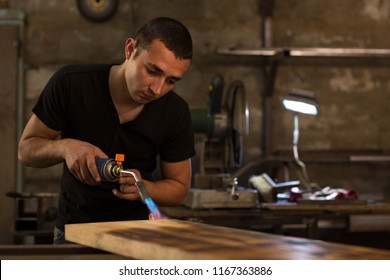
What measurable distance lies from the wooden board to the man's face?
0.50 meters

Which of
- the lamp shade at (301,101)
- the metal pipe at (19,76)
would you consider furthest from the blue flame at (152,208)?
the metal pipe at (19,76)

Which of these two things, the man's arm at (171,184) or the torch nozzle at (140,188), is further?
the man's arm at (171,184)

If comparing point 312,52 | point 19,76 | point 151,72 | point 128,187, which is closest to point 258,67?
point 312,52

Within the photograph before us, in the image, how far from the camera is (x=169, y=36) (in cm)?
208

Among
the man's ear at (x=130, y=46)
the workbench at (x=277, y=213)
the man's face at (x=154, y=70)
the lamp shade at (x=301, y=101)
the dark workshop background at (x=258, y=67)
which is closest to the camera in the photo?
the man's face at (x=154, y=70)

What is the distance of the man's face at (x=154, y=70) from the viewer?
2049 millimetres

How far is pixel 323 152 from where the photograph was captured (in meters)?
5.99

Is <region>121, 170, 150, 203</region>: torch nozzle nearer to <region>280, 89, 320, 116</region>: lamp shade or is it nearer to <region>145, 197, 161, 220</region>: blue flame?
<region>145, 197, 161, 220</region>: blue flame

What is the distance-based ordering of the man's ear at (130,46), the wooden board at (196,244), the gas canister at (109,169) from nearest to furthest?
the wooden board at (196,244), the gas canister at (109,169), the man's ear at (130,46)

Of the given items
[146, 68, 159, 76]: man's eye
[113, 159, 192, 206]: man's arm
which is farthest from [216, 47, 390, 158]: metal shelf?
[146, 68, 159, 76]: man's eye

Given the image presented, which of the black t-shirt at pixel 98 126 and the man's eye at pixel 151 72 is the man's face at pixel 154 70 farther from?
the black t-shirt at pixel 98 126

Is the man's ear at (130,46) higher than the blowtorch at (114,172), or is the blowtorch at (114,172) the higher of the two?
the man's ear at (130,46)

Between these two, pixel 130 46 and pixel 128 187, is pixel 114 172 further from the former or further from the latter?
pixel 130 46

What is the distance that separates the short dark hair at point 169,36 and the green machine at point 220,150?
2.00 meters
